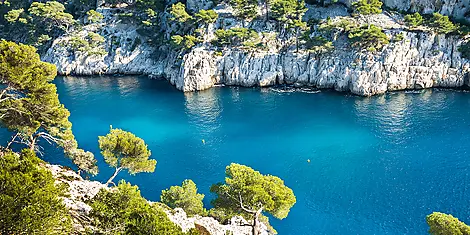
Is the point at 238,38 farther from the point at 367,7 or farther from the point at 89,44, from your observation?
the point at 89,44

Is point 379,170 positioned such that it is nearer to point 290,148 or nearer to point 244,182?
point 290,148

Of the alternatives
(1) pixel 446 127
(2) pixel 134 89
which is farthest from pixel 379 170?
(2) pixel 134 89

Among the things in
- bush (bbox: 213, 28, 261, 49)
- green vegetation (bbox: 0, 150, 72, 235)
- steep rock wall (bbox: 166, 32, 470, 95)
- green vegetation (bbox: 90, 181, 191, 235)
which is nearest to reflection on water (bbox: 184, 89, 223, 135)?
steep rock wall (bbox: 166, 32, 470, 95)

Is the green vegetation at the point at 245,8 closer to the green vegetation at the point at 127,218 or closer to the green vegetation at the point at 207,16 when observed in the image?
the green vegetation at the point at 207,16

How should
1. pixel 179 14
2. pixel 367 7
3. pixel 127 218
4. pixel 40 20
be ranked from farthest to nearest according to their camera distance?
1. pixel 40 20
2. pixel 179 14
3. pixel 367 7
4. pixel 127 218

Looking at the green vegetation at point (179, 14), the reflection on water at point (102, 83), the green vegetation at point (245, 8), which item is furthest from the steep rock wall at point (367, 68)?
the reflection on water at point (102, 83)

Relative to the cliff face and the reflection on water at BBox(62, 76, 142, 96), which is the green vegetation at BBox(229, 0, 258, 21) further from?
the reflection on water at BBox(62, 76, 142, 96)

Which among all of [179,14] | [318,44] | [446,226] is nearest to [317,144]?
[446,226]
